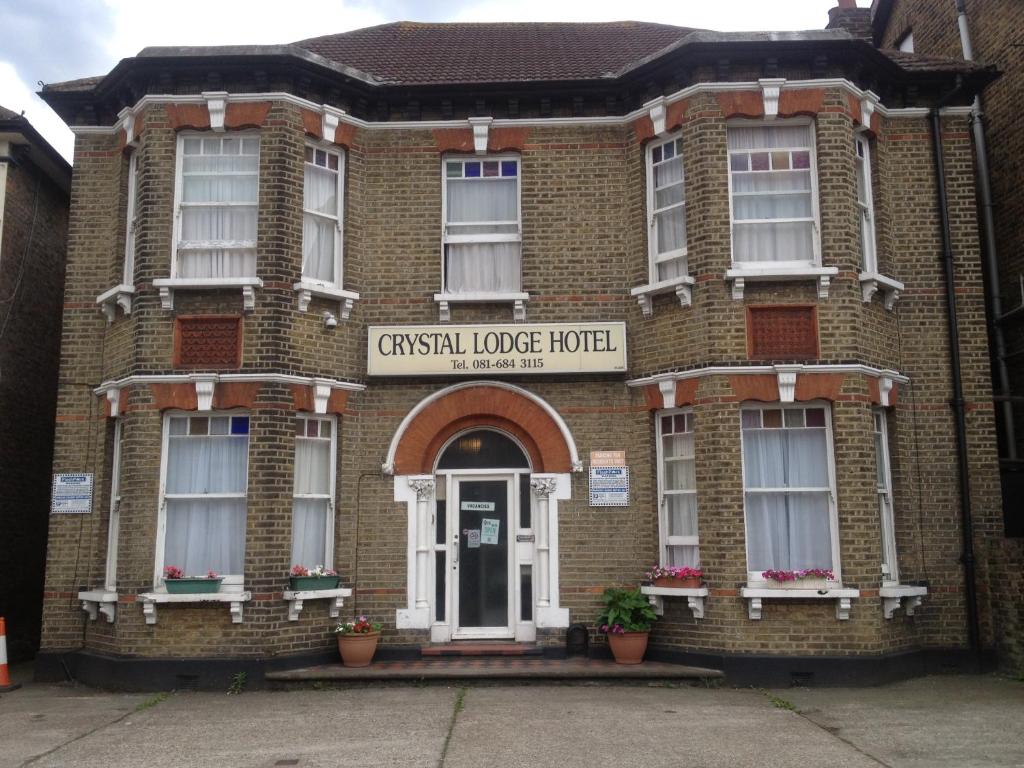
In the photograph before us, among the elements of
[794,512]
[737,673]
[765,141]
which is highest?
[765,141]

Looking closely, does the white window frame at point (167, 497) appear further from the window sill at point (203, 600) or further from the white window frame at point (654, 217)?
the white window frame at point (654, 217)

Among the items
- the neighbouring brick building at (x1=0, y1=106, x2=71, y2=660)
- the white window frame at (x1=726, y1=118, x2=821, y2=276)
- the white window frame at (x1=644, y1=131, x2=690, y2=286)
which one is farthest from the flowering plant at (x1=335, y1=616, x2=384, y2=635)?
the white window frame at (x1=726, y1=118, x2=821, y2=276)

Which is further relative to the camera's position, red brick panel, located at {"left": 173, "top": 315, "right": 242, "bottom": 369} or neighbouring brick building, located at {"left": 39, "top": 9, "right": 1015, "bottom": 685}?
red brick panel, located at {"left": 173, "top": 315, "right": 242, "bottom": 369}

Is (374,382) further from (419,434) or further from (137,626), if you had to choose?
(137,626)

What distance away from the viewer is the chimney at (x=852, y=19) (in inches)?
577

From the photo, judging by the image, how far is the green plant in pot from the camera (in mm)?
10945

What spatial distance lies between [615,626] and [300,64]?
7691 millimetres

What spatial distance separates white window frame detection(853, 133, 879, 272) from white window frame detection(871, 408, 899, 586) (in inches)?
73.5

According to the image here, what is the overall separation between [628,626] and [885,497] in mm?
3559

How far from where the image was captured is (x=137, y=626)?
10.8m

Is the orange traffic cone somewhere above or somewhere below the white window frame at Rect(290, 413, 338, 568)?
below

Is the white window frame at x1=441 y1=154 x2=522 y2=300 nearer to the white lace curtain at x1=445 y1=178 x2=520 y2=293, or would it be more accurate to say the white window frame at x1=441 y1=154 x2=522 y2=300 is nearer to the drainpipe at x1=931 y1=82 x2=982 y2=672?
the white lace curtain at x1=445 y1=178 x2=520 y2=293

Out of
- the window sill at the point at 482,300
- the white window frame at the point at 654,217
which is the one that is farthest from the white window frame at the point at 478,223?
the white window frame at the point at 654,217

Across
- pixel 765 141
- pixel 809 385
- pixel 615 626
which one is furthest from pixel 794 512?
pixel 765 141
